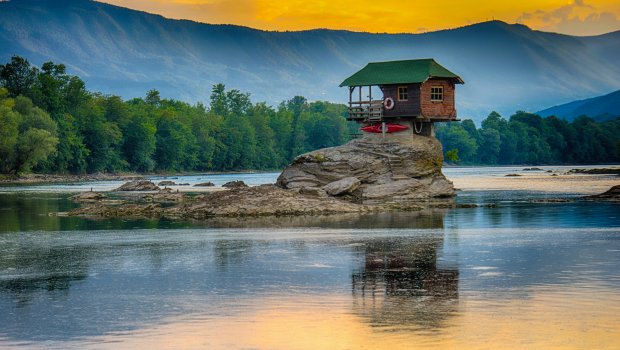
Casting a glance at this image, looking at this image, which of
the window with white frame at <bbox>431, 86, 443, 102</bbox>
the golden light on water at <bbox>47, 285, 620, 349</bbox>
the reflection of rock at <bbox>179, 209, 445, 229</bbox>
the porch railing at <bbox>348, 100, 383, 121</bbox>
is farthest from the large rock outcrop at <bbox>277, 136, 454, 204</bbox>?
the golden light on water at <bbox>47, 285, 620, 349</bbox>

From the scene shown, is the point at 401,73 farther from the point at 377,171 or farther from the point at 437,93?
the point at 377,171

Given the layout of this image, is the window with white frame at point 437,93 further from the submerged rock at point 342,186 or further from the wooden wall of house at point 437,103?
the submerged rock at point 342,186

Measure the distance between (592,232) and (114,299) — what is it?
23371 millimetres

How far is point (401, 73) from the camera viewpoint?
244 feet

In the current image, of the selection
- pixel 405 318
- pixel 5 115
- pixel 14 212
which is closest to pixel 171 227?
pixel 14 212

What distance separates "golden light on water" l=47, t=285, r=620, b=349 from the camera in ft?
57.2

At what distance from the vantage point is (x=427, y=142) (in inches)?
2817

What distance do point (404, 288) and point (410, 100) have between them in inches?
1990

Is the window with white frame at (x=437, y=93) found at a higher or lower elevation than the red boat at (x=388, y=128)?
higher

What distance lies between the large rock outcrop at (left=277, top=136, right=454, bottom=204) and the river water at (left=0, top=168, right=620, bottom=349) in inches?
881

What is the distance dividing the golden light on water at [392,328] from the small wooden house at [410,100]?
169ft

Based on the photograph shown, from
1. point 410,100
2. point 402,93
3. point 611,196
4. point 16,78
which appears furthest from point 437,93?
point 16,78

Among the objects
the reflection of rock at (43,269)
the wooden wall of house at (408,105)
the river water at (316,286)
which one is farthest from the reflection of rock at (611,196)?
the reflection of rock at (43,269)

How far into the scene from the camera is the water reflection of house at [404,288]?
19.8 m
